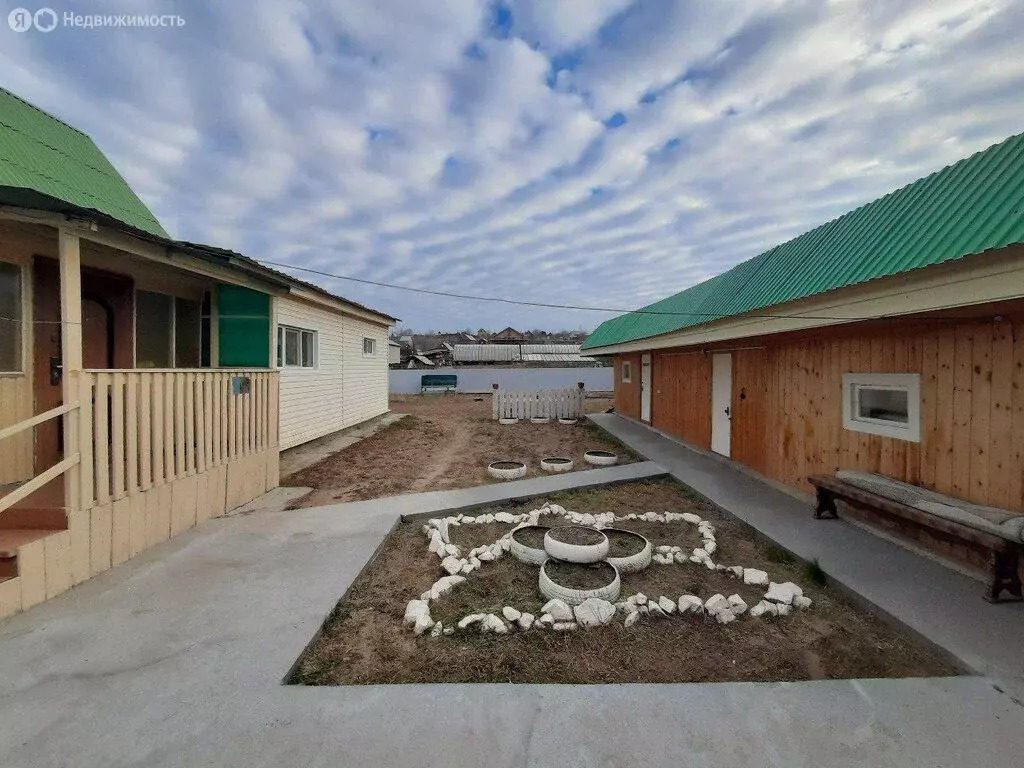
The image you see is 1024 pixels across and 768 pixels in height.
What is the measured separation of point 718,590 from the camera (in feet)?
12.6

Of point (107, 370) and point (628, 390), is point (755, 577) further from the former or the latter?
point (628, 390)

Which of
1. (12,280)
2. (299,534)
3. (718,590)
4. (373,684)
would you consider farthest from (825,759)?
(12,280)

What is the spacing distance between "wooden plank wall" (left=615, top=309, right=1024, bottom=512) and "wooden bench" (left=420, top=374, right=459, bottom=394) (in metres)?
18.6

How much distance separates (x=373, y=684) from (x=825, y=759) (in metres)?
2.20

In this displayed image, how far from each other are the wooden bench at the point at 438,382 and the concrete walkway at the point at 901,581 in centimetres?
1957

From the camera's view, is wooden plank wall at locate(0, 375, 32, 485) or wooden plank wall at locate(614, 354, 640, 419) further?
wooden plank wall at locate(614, 354, 640, 419)

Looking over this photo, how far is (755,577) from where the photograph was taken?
3.90 m

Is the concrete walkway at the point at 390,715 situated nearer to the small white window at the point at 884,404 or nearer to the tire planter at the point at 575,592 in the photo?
the tire planter at the point at 575,592

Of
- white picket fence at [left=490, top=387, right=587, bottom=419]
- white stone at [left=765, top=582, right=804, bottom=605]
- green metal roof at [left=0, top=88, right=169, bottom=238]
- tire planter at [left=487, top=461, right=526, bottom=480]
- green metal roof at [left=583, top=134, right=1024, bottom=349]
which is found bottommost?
white stone at [left=765, top=582, right=804, bottom=605]

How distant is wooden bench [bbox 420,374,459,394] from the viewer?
82.6ft

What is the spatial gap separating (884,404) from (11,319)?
30.3 feet

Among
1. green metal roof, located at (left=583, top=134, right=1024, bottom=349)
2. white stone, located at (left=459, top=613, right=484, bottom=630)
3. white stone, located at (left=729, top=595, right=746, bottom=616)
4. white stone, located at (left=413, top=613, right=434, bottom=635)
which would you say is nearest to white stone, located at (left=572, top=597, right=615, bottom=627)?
white stone, located at (left=459, top=613, right=484, bottom=630)

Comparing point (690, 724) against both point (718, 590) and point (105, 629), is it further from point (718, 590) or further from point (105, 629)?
point (105, 629)

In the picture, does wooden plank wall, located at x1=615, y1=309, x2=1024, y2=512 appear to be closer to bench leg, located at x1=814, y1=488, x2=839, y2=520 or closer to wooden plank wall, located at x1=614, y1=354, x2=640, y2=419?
bench leg, located at x1=814, y1=488, x2=839, y2=520
